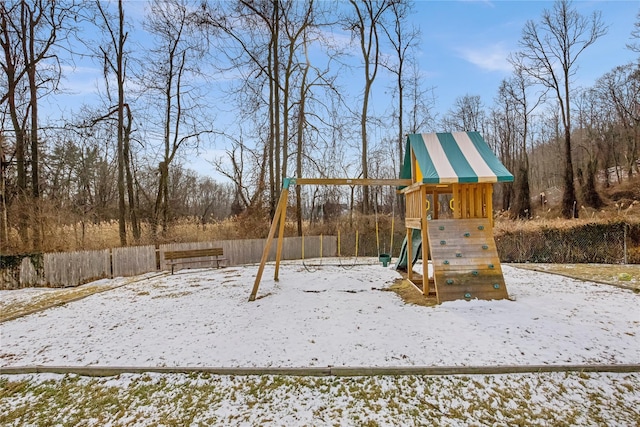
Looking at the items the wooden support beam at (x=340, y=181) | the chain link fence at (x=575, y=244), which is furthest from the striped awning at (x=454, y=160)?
the chain link fence at (x=575, y=244)

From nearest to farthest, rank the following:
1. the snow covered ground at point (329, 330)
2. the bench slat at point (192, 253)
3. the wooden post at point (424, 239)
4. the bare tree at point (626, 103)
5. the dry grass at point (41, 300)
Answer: the snow covered ground at point (329, 330) → the wooden post at point (424, 239) → the dry grass at point (41, 300) → the bench slat at point (192, 253) → the bare tree at point (626, 103)

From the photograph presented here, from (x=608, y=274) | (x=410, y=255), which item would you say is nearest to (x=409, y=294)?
(x=410, y=255)

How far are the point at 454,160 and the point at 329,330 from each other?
421 cm

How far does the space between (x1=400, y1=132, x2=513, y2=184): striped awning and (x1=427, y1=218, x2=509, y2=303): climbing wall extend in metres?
0.97

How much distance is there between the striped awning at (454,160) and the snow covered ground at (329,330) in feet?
7.43

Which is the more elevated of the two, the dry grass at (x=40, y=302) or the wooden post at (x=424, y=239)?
the wooden post at (x=424, y=239)

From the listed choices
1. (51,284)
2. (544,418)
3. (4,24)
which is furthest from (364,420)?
(4,24)

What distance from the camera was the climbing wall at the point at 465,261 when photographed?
233 inches

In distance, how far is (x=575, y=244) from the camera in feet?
39.7

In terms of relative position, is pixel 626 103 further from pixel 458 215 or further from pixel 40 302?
pixel 40 302

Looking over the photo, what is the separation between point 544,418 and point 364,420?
1.62 meters

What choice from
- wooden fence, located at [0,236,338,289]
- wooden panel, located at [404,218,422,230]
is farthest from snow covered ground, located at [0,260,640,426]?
wooden fence, located at [0,236,338,289]

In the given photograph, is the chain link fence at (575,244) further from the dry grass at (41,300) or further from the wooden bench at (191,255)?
the dry grass at (41,300)

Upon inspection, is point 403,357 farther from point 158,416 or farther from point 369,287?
point 369,287
